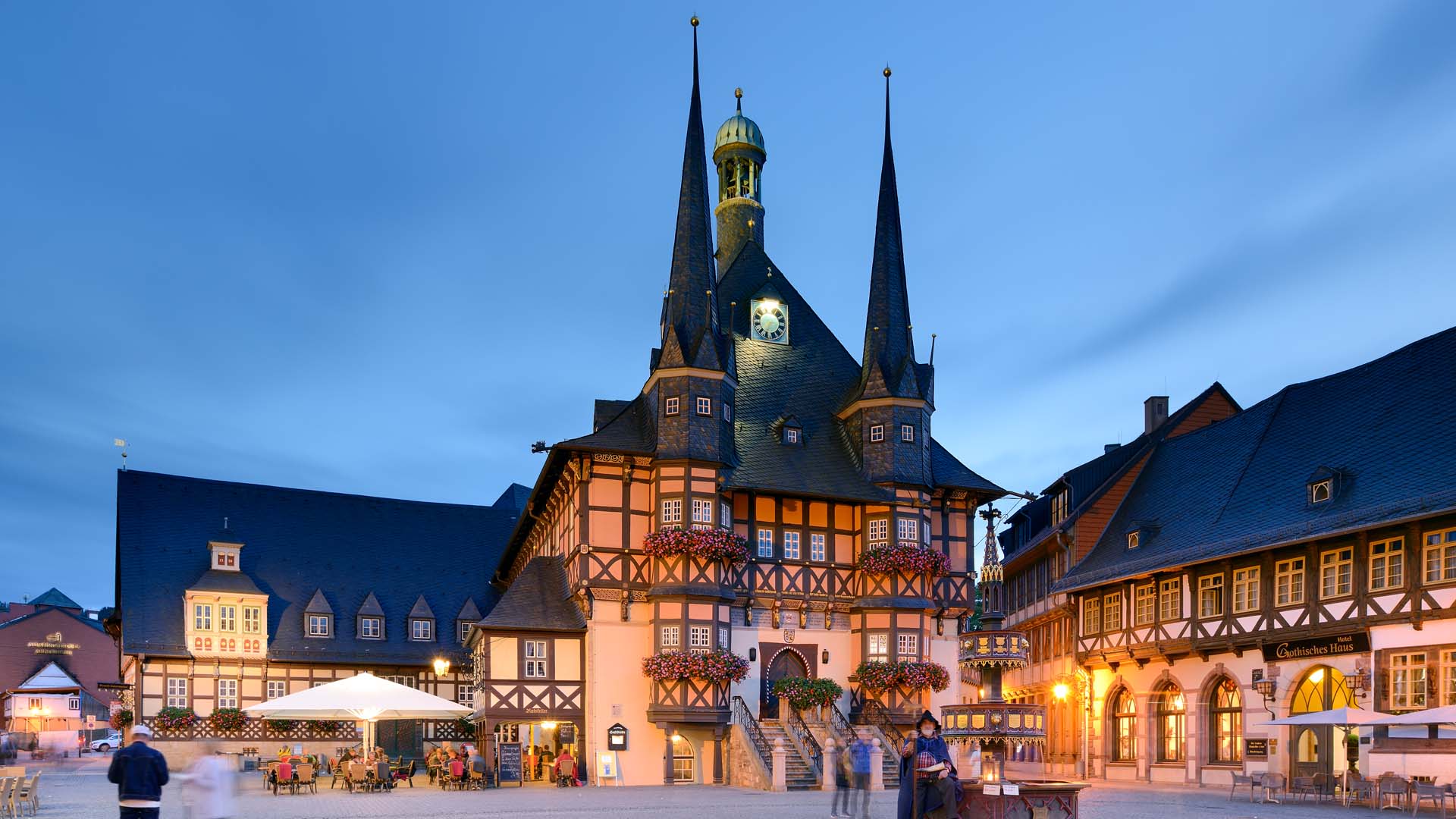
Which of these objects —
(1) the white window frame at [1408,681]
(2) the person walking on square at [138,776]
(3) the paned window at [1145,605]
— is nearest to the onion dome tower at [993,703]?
(2) the person walking on square at [138,776]

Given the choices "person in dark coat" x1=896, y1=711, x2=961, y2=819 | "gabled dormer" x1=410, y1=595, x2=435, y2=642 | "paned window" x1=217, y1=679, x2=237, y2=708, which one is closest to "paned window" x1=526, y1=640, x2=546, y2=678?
"paned window" x1=217, y1=679, x2=237, y2=708

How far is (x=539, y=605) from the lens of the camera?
37.5m

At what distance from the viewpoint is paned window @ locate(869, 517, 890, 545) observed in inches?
1505

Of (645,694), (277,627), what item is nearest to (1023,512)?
(645,694)

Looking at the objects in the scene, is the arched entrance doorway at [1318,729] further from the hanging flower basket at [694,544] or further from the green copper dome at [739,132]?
the green copper dome at [739,132]

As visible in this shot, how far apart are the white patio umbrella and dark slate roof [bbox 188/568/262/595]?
71.8 feet

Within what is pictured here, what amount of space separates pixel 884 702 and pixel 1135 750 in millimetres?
8333

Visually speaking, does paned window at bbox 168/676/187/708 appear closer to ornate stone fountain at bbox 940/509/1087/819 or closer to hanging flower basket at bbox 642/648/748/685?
hanging flower basket at bbox 642/648/748/685

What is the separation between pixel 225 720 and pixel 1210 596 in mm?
33010

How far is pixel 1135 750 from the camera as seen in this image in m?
39.9

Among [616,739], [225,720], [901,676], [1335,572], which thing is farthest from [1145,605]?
[225,720]

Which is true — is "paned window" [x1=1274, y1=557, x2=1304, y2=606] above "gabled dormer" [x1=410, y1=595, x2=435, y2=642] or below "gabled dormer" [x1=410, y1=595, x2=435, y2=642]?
above

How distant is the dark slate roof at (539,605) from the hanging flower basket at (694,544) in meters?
3.10

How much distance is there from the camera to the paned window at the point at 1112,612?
40.6 meters
